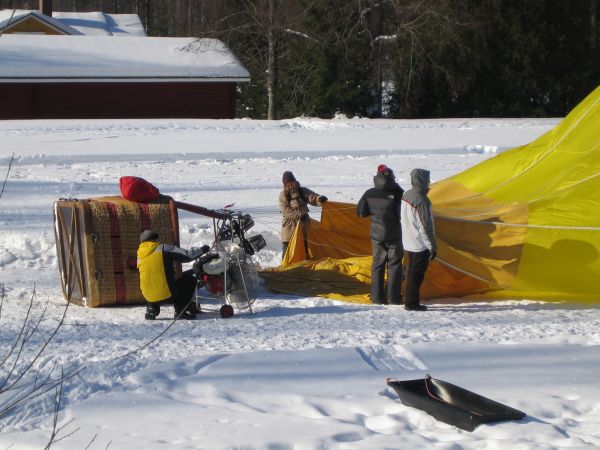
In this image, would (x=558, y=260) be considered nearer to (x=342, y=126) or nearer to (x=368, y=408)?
(x=368, y=408)

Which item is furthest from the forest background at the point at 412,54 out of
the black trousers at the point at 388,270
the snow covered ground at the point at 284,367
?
the black trousers at the point at 388,270

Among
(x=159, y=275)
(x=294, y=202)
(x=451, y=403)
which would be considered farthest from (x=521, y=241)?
(x=451, y=403)

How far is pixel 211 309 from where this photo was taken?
9039mm

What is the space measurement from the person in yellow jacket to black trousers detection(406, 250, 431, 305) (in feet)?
6.67

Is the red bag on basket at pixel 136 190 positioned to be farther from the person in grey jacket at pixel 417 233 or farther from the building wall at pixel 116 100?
the building wall at pixel 116 100

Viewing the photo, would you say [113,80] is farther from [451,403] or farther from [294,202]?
[451,403]

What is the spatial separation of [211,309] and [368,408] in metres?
3.27

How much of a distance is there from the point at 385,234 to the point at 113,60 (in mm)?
22180

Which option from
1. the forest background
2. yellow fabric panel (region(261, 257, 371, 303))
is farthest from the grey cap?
the forest background

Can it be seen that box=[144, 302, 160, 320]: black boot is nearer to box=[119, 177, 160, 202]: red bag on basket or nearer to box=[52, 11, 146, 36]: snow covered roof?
box=[119, 177, 160, 202]: red bag on basket

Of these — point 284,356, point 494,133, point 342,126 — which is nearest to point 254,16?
point 342,126

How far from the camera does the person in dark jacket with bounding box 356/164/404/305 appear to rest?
9133 mm

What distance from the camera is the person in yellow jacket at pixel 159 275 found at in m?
8.21

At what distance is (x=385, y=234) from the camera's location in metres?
9.12
